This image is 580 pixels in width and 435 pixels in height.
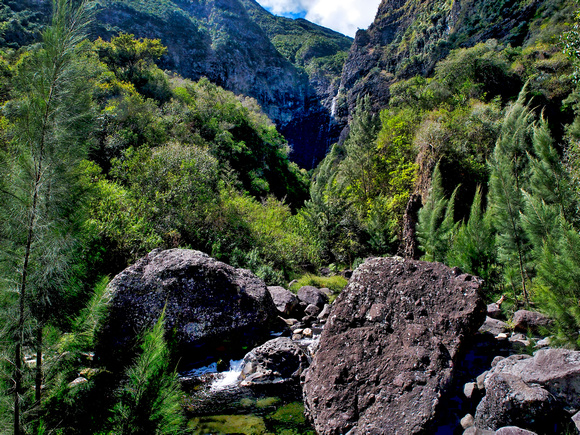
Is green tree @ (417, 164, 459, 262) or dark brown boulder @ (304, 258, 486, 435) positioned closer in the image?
dark brown boulder @ (304, 258, 486, 435)

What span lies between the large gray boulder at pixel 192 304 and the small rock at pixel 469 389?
496 centimetres

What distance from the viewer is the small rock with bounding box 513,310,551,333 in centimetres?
881

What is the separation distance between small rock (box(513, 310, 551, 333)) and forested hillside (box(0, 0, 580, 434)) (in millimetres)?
1097

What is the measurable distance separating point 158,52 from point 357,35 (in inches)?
2088

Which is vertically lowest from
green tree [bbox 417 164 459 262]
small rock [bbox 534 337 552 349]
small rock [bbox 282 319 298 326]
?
small rock [bbox 282 319 298 326]

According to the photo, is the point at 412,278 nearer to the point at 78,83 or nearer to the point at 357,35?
the point at 78,83

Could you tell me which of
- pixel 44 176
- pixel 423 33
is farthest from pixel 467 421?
pixel 423 33

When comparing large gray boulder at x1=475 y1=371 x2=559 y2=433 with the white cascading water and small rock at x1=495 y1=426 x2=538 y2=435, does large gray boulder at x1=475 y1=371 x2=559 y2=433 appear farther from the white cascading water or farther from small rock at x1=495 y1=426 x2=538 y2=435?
the white cascading water

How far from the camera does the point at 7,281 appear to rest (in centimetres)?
227

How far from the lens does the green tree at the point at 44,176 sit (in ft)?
7.68

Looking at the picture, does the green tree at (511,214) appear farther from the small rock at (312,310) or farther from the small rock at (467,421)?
the small rock at (467,421)

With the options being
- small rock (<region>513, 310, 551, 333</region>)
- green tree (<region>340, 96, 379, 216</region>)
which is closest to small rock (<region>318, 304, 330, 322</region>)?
small rock (<region>513, 310, 551, 333</region>)

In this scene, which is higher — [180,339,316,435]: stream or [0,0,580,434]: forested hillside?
[0,0,580,434]: forested hillside

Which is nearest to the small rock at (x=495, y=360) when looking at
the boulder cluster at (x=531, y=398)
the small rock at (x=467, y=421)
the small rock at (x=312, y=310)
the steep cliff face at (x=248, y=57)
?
the boulder cluster at (x=531, y=398)
